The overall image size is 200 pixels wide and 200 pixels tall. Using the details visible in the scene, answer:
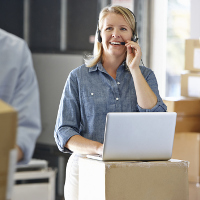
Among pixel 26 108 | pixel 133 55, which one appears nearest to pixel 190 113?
pixel 133 55

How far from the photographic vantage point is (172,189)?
1766mm

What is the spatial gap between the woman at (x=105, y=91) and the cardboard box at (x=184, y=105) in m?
1.09

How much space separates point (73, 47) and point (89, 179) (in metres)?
2.00

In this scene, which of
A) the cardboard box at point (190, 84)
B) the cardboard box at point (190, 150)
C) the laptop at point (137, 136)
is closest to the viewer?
the laptop at point (137, 136)

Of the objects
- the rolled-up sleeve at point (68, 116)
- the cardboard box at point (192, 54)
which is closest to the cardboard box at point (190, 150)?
the cardboard box at point (192, 54)

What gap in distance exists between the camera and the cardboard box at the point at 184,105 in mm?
3150

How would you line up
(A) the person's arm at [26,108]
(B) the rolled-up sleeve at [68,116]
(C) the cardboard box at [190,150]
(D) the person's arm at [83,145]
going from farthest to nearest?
(C) the cardboard box at [190,150]
(B) the rolled-up sleeve at [68,116]
(D) the person's arm at [83,145]
(A) the person's arm at [26,108]

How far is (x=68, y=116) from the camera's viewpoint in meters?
2.00

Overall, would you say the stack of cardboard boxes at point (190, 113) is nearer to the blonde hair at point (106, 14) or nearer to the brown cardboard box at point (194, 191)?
the brown cardboard box at point (194, 191)

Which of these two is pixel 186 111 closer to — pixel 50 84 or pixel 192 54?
pixel 192 54

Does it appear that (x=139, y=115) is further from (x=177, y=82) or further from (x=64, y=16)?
(x=177, y=82)

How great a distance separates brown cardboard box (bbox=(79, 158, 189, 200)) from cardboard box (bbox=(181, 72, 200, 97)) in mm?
1593

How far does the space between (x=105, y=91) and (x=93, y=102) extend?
3.0 inches

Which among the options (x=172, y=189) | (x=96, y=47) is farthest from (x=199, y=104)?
(x=172, y=189)
